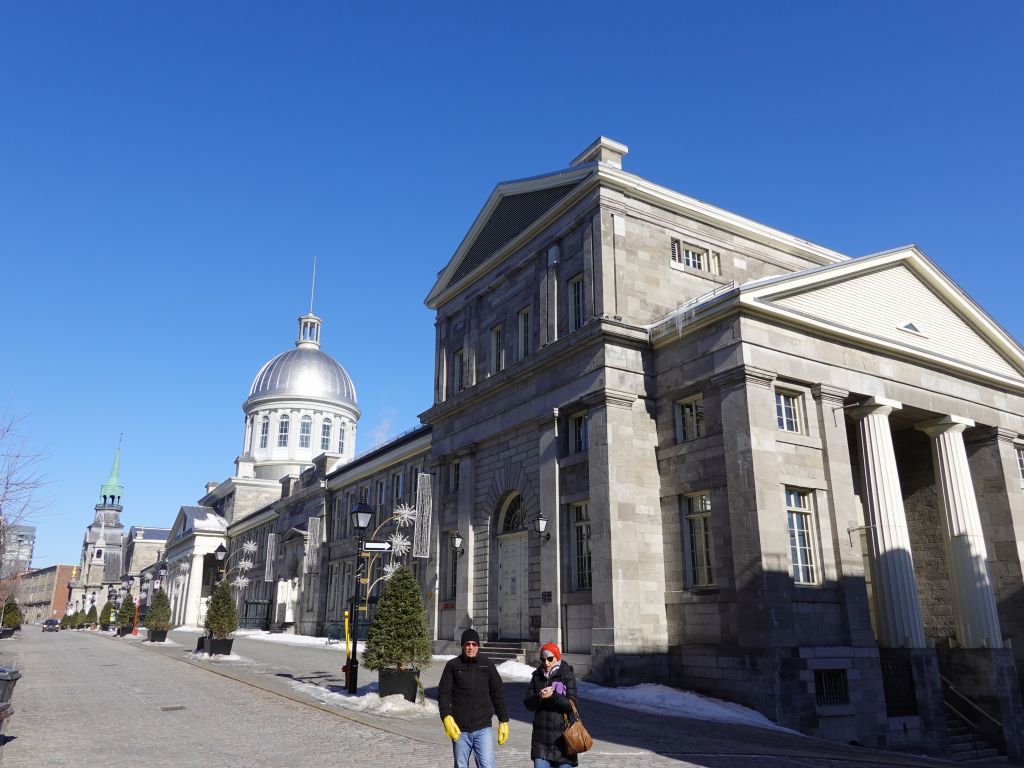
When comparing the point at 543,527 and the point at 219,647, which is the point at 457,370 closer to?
the point at 543,527

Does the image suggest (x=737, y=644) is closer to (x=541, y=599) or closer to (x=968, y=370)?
(x=541, y=599)

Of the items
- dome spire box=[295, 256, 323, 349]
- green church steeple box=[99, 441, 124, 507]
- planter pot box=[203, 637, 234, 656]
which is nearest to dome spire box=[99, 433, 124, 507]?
green church steeple box=[99, 441, 124, 507]

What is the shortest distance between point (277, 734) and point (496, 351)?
61.1 feet

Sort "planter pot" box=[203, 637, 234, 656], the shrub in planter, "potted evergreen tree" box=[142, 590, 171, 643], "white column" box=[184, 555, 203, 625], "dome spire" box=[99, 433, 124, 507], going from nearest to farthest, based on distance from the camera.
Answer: "planter pot" box=[203, 637, 234, 656]
"potted evergreen tree" box=[142, 590, 171, 643]
the shrub in planter
"white column" box=[184, 555, 203, 625]
"dome spire" box=[99, 433, 124, 507]

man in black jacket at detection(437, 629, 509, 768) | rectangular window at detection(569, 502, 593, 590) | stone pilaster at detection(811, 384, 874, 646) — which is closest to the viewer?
man in black jacket at detection(437, 629, 509, 768)

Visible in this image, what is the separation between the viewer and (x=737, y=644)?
1950cm

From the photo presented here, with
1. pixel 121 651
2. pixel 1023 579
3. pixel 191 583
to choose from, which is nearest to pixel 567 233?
pixel 1023 579

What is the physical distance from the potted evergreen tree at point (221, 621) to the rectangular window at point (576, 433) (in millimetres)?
13630

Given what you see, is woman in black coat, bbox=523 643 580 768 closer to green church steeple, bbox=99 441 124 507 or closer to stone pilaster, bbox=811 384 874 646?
stone pilaster, bbox=811 384 874 646

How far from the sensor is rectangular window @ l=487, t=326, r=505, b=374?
29809 mm

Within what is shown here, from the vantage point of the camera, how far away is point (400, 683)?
16094 millimetres

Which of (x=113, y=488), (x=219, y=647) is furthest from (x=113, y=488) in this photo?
(x=219, y=647)

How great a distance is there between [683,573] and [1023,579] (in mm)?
11816

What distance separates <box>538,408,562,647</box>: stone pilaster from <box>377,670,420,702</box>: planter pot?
287 inches
